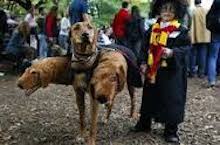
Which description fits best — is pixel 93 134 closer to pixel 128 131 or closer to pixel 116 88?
pixel 116 88

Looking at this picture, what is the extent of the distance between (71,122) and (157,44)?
7.40 feet

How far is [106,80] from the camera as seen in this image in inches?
236

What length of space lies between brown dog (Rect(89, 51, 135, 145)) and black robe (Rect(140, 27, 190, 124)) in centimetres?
69

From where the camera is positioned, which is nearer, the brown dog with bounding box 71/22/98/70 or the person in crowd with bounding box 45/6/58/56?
the brown dog with bounding box 71/22/98/70

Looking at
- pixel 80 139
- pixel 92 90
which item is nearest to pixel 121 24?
pixel 80 139

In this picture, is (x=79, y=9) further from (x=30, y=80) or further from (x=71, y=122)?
(x=30, y=80)

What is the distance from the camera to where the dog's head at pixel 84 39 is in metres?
6.42

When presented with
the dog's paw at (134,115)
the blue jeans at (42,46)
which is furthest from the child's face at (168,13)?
the blue jeans at (42,46)

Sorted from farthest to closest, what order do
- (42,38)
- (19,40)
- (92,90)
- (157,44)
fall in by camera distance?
(42,38) → (19,40) → (157,44) → (92,90)

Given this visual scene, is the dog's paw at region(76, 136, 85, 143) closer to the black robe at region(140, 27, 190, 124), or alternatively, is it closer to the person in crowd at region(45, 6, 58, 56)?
the black robe at region(140, 27, 190, 124)

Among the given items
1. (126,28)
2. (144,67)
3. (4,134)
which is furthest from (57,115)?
(126,28)

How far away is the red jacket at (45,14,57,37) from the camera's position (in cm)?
1720

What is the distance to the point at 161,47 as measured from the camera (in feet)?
22.7

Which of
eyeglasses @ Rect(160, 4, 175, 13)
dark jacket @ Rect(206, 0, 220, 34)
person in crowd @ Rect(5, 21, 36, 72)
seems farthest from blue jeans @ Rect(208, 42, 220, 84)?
eyeglasses @ Rect(160, 4, 175, 13)
